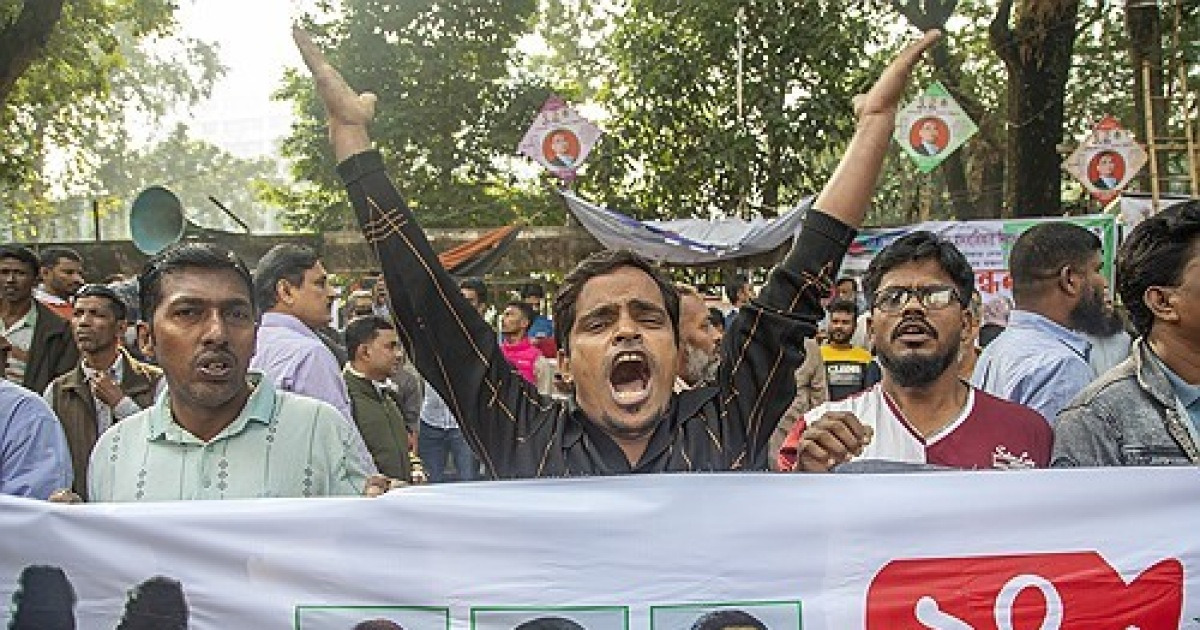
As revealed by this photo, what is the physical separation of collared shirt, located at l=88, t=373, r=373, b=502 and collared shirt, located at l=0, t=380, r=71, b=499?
0.90 feet

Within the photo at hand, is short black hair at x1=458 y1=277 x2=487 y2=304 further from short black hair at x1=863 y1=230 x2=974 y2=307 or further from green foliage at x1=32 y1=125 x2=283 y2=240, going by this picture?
green foliage at x1=32 y1=125 x2=283 y2=240

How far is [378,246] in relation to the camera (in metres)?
2.71

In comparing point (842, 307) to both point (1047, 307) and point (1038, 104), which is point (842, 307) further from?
point (1038, 104)

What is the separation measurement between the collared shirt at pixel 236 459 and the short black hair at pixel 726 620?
31.4 inches

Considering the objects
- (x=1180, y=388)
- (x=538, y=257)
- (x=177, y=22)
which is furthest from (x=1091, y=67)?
(x=1180, y=388)

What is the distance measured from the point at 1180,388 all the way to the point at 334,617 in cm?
178

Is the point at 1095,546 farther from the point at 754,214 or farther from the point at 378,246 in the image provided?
the point at 754,214

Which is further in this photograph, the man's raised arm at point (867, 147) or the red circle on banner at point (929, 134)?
the red circle on banner at point (929, 134)

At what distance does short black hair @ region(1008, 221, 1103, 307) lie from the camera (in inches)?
168

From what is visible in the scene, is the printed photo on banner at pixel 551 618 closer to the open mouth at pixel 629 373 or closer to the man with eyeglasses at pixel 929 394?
the open mouth at pixel 629 373

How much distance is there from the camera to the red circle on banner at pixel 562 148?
44.4 ft

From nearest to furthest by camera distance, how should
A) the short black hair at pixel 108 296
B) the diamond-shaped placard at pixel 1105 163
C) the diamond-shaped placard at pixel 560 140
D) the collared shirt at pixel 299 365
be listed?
the collared shirt at pixel 299 365, the short black hair at pixel 108 296, the diamond-shaped placard at pixel 560 140, the diamond-shaped placard at pixel 1105 163

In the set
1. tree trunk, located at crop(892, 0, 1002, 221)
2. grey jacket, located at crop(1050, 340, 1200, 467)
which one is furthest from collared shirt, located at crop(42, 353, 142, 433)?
tree trunk, located at crop(892, 0, 1002, 221)

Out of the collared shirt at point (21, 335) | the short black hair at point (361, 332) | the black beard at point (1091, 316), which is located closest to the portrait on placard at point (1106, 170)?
the black beard at point (1091, 316)
